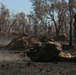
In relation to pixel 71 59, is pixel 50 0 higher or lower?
higher

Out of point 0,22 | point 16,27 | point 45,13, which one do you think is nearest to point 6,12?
point 0,22

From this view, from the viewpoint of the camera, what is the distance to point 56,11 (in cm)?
6234

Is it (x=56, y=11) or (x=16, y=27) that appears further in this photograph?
(x=16, y=27)

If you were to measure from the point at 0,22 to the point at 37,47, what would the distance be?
194ft

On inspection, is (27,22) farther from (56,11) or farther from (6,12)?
(56,11)

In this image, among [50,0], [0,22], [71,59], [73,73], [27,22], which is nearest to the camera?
[73,73]

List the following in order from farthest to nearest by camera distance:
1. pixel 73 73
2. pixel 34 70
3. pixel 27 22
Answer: pixel 27 22, pixel 34 70, pixel 73 73

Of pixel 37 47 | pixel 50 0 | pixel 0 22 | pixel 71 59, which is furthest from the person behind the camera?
pixel 0 22

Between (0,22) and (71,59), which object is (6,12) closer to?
(0,22)

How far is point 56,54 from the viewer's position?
17375 mm

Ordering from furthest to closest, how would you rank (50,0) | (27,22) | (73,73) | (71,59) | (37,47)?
(27,22)
(50,0)
(37,47)
(71,59)
(73,73)

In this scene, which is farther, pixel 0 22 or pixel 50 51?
pixel 0 22

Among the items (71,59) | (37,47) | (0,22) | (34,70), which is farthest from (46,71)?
(0,22)

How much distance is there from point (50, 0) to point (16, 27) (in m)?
45.4
